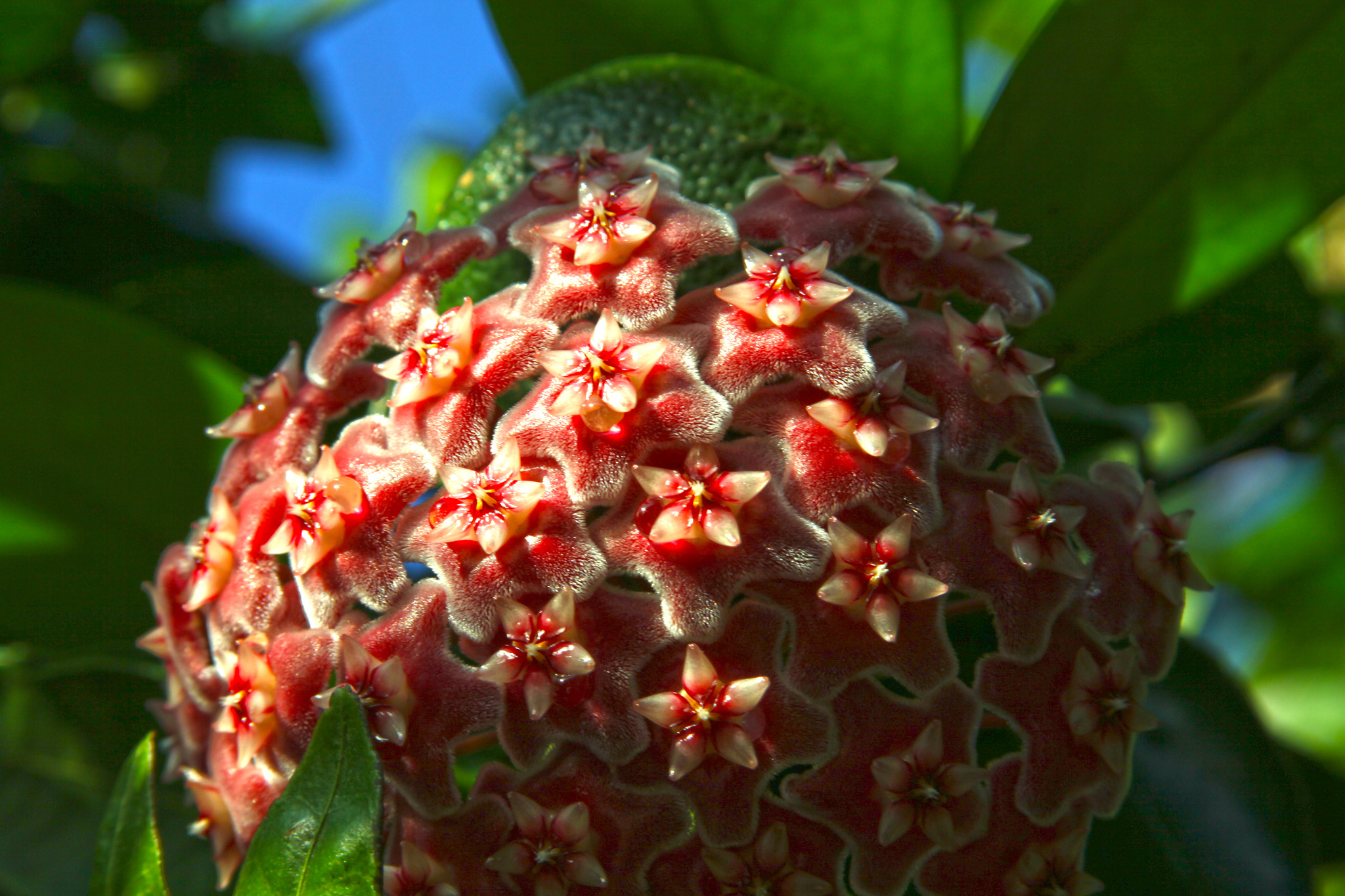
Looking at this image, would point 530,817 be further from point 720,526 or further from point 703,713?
point 720,526

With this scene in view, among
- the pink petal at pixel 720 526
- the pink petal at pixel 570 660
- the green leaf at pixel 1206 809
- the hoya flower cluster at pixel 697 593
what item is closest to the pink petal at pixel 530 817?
the hoya flower cluster at pixel 697 593

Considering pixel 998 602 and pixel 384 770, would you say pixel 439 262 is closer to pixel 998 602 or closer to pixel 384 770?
pixel 384 770

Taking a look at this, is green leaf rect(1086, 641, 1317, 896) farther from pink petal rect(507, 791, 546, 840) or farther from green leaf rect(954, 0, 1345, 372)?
pink petal rect(507, 791, 546, 840)

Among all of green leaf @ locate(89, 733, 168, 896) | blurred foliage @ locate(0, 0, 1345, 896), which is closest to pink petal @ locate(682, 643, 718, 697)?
blurred foliage @ locate(0, 0, 1345, 896)

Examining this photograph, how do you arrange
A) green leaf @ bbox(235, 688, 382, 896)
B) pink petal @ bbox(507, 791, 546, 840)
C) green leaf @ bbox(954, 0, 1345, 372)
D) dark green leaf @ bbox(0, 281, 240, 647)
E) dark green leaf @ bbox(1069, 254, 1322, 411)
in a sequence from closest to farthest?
green leaf @ bbox(235, 688, 382, 896)
pink petal @ bbox(507, 791, 546, 840)
green leaf @ bbox(954, 0, 1345, 372)
dark green leaf @ bbox(0, 281, 240, 647)
dark green leaf @ bbox(1069, 254, 1322, 411)

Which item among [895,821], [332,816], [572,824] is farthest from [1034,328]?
[332,816]

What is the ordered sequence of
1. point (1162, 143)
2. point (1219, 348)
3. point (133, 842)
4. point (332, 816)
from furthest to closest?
point (1219, 348) → point (1162, 143) → point (133, 842) → point (332, 816)

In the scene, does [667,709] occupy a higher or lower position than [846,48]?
lower
